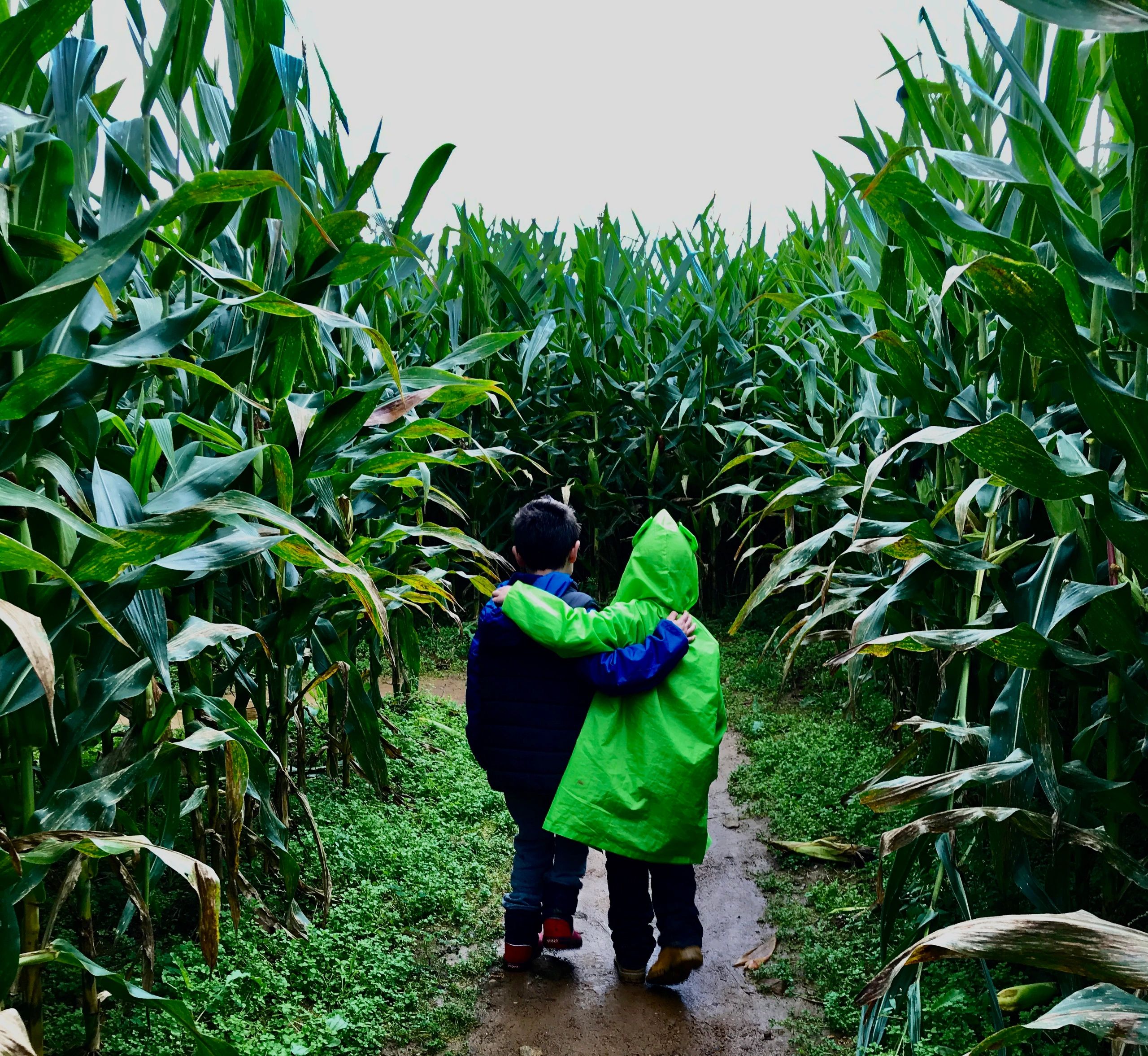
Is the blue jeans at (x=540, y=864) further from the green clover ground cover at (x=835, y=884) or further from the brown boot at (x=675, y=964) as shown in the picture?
the green clover ground cover at (x=835, y=884)

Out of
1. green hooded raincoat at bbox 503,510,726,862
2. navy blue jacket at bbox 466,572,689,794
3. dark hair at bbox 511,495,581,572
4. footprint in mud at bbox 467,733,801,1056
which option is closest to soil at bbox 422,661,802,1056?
footprint in mud at bbox 467,733,801,1056

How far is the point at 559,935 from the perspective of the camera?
287cm

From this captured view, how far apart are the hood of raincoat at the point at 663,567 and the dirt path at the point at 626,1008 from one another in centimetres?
106

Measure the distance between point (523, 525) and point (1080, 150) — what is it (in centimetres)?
162

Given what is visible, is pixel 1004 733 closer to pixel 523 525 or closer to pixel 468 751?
pixel 523 525

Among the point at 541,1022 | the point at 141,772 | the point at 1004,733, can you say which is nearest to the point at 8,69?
the point at 141,772

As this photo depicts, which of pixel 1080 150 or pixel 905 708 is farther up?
pixel 1080 150

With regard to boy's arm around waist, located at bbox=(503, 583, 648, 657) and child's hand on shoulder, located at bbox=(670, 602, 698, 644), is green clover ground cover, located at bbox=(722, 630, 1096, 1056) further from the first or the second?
boy's arm around waist, located at bbox=(503, 583, 648, 657)

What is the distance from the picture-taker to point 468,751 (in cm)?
446

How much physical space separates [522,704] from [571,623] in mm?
325

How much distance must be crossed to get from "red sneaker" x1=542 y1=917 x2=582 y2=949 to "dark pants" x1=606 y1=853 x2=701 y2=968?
0.16m

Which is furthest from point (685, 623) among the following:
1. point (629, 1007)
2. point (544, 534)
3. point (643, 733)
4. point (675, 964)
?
point (629, 1007)

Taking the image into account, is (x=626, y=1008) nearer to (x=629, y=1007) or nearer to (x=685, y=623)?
(x=629, y=1007)

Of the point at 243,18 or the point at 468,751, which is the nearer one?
the point at 243,18
